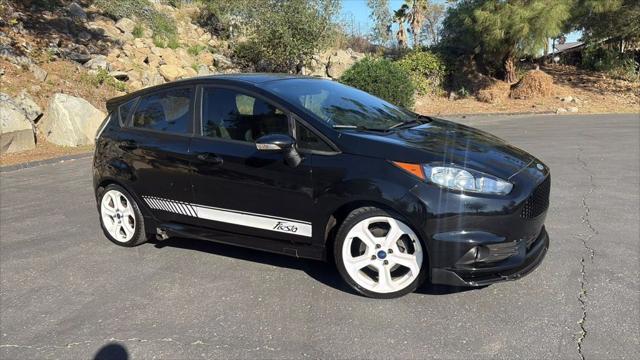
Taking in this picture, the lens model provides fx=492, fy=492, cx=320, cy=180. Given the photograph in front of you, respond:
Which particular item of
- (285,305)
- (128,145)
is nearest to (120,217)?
(128,145)

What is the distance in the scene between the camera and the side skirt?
383 cm

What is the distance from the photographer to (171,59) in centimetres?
1880

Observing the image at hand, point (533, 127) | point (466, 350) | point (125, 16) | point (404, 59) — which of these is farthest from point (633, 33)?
point (466, 350)

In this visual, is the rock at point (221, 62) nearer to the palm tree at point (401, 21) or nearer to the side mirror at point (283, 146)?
the palm tree at point (401, 21)

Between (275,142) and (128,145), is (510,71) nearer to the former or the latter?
(128,145)

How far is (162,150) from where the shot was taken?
4453 millimetres

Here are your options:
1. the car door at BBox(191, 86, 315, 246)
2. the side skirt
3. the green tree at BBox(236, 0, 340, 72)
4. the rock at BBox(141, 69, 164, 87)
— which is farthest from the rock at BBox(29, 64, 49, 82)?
the car door at BBox(191, 86, 315, 246)

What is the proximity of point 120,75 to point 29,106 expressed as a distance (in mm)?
4056

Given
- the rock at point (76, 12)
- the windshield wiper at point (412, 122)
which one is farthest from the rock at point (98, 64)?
the windshield wiper at point (412, 122)

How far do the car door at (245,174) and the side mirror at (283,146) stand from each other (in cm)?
5

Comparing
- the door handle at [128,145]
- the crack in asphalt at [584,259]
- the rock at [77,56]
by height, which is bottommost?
the crack in asphalt at [584,259]

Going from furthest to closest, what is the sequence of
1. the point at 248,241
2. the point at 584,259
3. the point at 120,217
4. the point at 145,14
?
the point at 145,14 < the point at 120,217 < the point at 584,259 < the point at 248,241

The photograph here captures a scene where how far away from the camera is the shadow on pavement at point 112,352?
3.12 metres

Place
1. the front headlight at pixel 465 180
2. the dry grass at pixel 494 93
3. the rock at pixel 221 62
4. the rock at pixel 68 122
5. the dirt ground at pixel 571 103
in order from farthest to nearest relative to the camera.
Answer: the rock at pixel 221 62 → the dry grass at pixel 494 93 → the dirt ground at pixel 571 103 → the rock at pixel 68 122 → the front headlight at pixel 465 180
